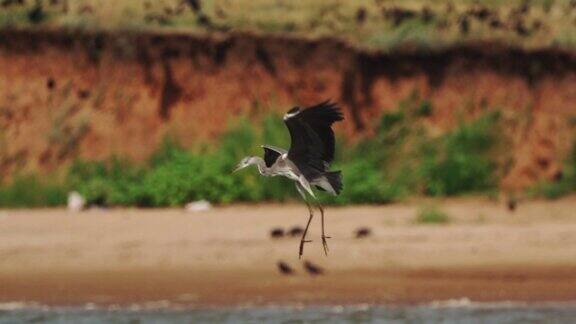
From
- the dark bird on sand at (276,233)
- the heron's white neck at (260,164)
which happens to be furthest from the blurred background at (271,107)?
the heron's white neck at (260,164)

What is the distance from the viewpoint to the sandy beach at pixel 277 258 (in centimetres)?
1448

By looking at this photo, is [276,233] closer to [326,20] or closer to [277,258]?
[277,258]

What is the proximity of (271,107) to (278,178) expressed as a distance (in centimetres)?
142

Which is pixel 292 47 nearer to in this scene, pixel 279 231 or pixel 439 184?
pixel 439 184

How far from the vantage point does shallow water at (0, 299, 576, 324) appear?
45.0 feet

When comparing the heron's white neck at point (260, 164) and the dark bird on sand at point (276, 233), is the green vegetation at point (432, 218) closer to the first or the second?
the dark bird on sand at point (276, 233)

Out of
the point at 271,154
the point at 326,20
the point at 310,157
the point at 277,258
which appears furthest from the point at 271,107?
the point at 310,157

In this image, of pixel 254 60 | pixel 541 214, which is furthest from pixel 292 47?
pixel 541 214

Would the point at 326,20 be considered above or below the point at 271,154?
above

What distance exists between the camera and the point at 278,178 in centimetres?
1756

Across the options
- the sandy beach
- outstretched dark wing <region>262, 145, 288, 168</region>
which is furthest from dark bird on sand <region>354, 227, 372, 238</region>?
outstretched dark wing <region>262, 145, 288, 168</region>

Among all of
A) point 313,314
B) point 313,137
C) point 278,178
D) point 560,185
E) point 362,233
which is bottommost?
point 313,314

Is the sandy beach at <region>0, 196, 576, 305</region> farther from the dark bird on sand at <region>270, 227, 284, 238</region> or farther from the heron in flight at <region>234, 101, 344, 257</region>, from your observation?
the heron in flight at <region>234, 101, 344, 257</region>

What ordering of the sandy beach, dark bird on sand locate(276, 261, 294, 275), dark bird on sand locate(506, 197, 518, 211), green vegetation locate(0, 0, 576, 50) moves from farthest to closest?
green vegetation locate(0, 0, 576, 50), dark bird on sand locate(506, 197, 518, 211), dark bird on sand locate(276, 261, 294, 275), the sandy beach
